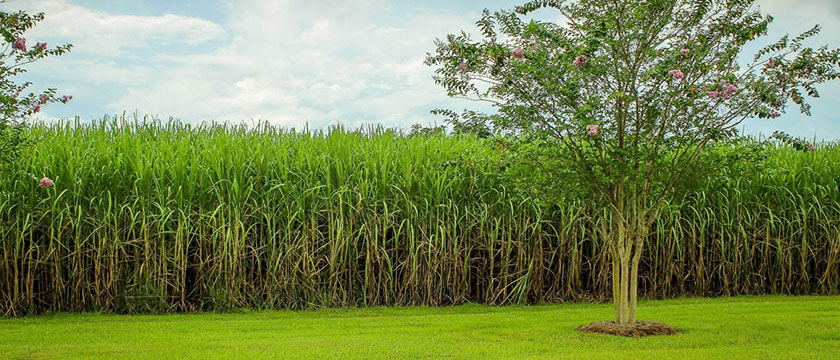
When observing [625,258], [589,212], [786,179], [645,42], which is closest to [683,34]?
[645,42]

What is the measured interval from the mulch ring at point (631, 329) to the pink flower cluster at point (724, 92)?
1664 millimetres

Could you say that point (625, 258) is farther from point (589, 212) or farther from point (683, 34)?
point (589, 212)

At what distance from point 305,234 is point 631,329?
2975 mm

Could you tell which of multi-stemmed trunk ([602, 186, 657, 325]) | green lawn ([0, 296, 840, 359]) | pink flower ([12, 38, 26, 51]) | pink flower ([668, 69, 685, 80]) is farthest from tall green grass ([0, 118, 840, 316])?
pink flower ([668, 69, 685, 80])

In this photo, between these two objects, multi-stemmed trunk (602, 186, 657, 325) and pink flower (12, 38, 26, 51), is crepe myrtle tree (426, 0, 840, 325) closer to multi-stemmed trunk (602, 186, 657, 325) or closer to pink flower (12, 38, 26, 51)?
multi-stemmed trunk (602, 186, 657, 325)

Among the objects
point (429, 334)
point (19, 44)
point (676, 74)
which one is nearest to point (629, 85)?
point (676, 74)

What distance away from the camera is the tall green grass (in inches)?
248

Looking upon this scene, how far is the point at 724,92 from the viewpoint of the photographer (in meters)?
4.56

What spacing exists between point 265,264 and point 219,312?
62 cm

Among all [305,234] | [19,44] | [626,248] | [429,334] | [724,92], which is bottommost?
[429,334]

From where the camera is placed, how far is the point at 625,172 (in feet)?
15.1

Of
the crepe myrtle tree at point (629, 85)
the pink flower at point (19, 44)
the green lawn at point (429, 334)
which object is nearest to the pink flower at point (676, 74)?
the crepe myrtle tree at point (629, 85)

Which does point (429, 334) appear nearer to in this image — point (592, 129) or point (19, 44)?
point (592, 129)

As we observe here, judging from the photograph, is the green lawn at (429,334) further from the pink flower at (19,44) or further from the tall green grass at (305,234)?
the pink flower at (19,44)
